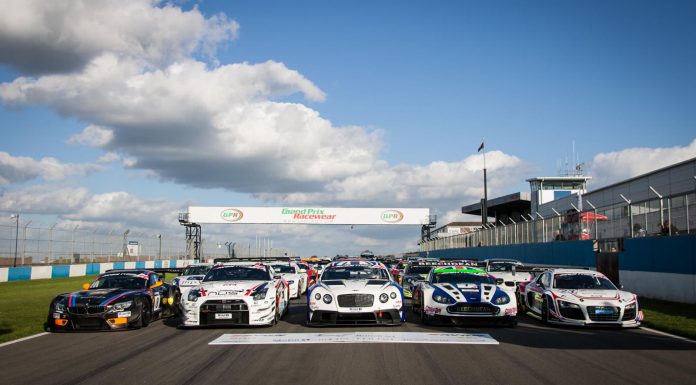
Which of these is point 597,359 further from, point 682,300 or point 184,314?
point 682,300

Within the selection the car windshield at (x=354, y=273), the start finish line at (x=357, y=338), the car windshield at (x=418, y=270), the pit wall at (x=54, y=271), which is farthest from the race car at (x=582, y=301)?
the pit wall at (x=54, y=271)

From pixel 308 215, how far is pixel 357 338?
175 ft

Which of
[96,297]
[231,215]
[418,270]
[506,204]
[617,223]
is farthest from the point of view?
[506,204]

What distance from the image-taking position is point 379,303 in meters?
11.8

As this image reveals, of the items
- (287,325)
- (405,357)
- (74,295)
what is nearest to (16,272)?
(74,295)

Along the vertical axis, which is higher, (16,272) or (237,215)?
(237,215)

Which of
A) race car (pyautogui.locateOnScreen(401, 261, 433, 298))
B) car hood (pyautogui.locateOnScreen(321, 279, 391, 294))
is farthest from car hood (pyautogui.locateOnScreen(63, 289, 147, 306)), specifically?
race car (pyautogui.locateOnScreen(401, 261, 433, 298))

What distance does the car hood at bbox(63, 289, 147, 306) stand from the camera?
1226 cm

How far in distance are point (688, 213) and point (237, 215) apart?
162 ft

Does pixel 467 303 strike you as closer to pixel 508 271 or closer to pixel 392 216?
pixel 508 271

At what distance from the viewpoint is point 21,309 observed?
1756cm

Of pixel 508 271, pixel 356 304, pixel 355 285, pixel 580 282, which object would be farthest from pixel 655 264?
pixel 356 304

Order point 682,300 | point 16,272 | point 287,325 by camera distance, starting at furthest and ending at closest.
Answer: point 16,272
point 682,300
point 287,325

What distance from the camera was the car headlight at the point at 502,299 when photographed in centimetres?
1207
